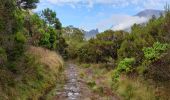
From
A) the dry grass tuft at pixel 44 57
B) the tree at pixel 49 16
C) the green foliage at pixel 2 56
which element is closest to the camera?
the green foliage at pixel 2 56

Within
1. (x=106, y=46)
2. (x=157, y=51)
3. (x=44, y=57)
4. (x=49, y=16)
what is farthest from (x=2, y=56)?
(x=49, y=16)

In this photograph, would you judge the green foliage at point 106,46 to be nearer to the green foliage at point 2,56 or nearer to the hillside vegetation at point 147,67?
the hillside vegetation at point 147,67

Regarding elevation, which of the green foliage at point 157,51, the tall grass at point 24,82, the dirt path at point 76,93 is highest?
the green foliage at point 157,51

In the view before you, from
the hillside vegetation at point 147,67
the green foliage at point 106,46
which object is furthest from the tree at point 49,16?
the hillside vegetation at point 147,67

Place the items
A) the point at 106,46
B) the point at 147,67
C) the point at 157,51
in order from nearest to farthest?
the point at 147,67, the point at 157,51, the point at 106,46

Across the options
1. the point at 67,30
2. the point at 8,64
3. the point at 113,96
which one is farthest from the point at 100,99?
the point at 67,30

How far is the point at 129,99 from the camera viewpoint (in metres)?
19.2

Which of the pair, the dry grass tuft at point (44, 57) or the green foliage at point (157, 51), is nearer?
the green foliage at point (157, 51)

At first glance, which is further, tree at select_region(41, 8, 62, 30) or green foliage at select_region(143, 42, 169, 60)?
tree at select_region(41, 8, 62, 30)

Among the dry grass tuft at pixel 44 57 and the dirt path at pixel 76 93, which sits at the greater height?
the dry grass tuft at pixel 44 57

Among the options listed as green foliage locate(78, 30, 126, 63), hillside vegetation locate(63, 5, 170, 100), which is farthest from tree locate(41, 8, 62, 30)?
hillside vegetation locate(63, 5, 170, 100)

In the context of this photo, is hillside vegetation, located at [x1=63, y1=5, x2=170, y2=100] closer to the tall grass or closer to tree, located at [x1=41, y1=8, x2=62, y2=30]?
the tall grass

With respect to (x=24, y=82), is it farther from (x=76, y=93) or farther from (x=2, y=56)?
(x=76, y=93)

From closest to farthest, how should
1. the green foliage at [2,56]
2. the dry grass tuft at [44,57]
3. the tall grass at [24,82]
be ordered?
the tall grass at [24,82]
the green foliage at [2,56]
the dry grass tuft at [44,57]
